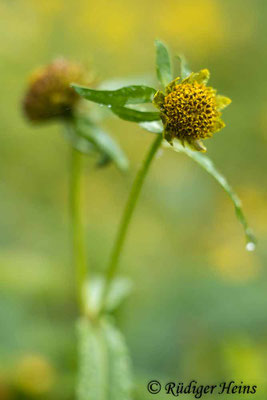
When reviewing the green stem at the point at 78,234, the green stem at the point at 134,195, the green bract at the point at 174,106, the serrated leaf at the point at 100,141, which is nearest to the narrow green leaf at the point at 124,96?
the green bract at the point at 174,106

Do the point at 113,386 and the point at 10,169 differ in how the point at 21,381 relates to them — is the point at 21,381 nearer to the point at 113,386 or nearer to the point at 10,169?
the point at 113,386

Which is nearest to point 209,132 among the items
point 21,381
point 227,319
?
point 227,319

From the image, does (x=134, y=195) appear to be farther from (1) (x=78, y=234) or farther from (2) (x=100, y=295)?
(2) (x=100, y=295)

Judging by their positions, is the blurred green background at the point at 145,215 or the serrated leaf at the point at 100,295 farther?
the blurred green background at the point at 145,215

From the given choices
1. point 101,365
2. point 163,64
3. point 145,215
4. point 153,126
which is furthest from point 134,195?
point 145,215

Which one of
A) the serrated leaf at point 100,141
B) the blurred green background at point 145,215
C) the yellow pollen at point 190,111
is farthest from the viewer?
the blurred green background at point 145,215

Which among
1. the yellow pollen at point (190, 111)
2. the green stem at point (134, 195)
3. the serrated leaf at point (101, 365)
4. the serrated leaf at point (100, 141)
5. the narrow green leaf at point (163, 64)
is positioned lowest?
the serrated leaf at point (101, 365)

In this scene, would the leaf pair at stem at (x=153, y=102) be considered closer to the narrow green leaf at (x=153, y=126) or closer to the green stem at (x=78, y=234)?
the narrow green leaf at (x=153, y=126)
